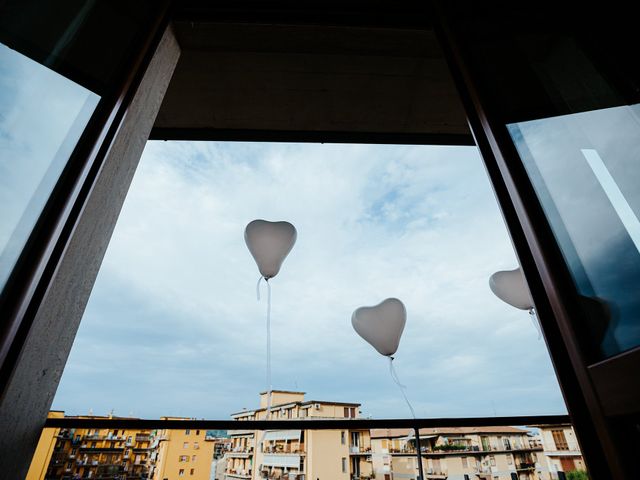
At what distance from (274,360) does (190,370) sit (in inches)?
841

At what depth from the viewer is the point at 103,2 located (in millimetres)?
1150

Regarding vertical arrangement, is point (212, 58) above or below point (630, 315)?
above

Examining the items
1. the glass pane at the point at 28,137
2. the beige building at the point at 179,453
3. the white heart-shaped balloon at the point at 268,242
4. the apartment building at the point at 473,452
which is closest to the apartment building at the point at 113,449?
the beige building at the point at 179,453

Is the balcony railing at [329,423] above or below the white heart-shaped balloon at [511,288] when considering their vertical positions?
below

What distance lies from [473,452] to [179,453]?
5.35ft

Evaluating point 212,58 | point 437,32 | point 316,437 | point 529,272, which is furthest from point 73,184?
point 212,58

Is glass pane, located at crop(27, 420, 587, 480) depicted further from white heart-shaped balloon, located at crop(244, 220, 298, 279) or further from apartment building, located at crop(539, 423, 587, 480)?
white heart-shaped balloon, located at crop(244, 220, 298, 279)

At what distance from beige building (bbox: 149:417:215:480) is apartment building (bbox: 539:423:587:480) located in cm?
155

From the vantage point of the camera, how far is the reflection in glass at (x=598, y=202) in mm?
550

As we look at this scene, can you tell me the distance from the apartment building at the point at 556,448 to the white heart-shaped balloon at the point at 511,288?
1205 mm

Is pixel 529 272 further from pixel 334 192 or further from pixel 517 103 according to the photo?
pixel 334 192

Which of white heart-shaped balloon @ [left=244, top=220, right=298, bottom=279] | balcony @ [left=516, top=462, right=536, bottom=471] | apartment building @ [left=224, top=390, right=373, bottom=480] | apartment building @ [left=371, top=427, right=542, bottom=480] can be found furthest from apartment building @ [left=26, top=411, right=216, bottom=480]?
balcony @ [left=516, top=462, right=536, bottom=471]

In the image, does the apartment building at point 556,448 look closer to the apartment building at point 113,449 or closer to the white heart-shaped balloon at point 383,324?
the white heart-shaped balloon at point 383,324

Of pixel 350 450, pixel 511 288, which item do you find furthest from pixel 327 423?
pixel 511 288
